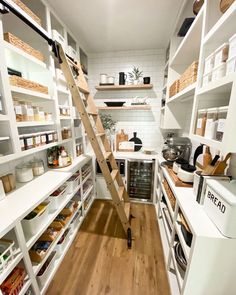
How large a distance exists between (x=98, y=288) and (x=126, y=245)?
0.51 metres

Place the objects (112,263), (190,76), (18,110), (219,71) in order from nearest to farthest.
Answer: (219,71), (18,110), (190,76), (112,263)

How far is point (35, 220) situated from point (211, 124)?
140cm

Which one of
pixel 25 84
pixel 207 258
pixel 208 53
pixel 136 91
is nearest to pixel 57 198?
pixel 25 84

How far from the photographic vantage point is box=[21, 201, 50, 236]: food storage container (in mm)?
1042

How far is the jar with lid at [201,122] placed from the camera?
3.34 feet

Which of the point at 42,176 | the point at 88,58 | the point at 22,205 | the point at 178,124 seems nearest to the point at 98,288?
the point at 22,205

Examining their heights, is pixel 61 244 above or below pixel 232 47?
below

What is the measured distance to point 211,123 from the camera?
3.00 feet

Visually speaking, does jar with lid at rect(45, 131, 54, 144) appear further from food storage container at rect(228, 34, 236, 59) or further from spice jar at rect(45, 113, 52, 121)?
food storage container at rect(228, 34, 236, 59)

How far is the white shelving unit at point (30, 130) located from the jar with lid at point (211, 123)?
4.16ft

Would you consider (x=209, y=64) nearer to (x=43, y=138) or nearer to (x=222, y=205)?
(x=222, y=205)

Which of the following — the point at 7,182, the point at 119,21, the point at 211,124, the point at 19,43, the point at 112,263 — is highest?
the point at 119,21

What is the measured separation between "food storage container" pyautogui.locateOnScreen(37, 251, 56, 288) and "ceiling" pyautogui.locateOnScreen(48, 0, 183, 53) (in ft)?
8.07

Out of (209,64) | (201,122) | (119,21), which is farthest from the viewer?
(119,21)
